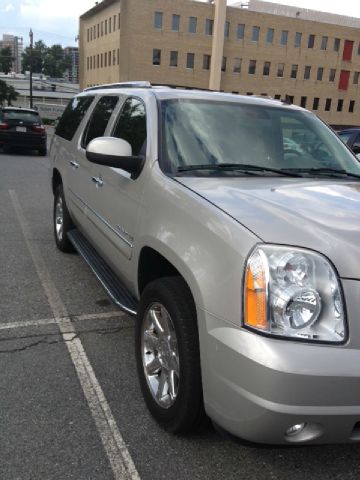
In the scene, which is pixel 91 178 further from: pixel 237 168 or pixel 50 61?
pixel 50 61

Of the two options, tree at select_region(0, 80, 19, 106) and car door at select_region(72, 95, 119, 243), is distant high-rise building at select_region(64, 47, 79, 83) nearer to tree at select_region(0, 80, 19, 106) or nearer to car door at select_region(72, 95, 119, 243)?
tree at select_region(0, 80, 19, 106)

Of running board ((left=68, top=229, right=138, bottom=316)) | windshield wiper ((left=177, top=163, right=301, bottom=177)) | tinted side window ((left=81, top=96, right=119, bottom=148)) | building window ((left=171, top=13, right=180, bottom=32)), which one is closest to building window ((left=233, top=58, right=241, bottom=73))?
building window ((left=171, top=13, right=180, bottom=32))

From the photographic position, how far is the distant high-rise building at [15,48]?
156 meters

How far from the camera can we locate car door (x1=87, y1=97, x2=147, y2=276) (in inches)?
125

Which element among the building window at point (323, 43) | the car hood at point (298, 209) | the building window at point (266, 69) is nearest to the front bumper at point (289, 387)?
the car hood at point (298, 209)

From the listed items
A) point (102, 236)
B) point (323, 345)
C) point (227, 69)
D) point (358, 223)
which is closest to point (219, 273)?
point (323, 345)

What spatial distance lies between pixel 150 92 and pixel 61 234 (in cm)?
270

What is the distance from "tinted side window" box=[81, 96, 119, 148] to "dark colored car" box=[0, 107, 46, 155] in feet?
45.7

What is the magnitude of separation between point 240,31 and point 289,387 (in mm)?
70195

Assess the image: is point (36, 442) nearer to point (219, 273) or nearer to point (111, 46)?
point (219, 273)

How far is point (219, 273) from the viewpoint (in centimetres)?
210

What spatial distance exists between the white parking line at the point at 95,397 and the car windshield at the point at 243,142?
1451 millimetres

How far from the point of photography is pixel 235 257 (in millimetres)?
2035

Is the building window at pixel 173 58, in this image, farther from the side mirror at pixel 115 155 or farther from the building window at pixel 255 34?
the side mirror at pixel 115 155
